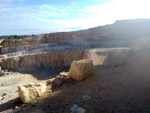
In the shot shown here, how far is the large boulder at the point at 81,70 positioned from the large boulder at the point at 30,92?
166cm

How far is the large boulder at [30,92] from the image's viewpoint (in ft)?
20.0

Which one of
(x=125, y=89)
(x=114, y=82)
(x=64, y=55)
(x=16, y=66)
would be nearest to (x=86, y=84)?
(x=114, y=82)

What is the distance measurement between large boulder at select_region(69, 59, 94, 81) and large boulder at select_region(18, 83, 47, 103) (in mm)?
1660

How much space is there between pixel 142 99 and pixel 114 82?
1.67 m

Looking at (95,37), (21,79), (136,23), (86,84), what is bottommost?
(21,79)

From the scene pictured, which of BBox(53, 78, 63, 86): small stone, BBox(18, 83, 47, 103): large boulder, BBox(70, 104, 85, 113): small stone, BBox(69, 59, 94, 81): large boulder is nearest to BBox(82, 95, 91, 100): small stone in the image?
BBox(70, 104, 85, 113): small stone

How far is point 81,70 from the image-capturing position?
7.14m

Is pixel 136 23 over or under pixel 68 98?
over

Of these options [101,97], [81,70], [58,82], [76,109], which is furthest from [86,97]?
[58,82]

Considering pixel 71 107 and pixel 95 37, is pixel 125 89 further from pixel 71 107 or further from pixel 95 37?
pixel 95 37

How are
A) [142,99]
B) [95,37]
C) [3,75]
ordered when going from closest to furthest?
[142,99], [3,75], [95,37]

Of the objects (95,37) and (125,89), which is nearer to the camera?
(125,89)

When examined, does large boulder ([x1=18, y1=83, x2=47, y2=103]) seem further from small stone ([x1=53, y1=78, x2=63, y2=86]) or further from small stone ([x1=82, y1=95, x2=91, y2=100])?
small stone ([x1=82, y1=95, x2=91, y2=100])

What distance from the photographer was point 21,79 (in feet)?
65.9
